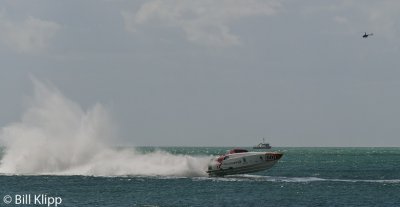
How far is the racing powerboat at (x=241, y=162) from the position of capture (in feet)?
289

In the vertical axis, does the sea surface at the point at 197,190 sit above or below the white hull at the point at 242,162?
below

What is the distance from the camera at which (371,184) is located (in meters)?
84.3

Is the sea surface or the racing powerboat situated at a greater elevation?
the racing powerboat

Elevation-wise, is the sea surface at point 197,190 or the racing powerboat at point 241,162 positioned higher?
the racing powerboat at point 241,162

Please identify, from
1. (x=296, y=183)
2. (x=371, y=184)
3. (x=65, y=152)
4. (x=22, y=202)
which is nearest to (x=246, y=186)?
(x=296, y=183)

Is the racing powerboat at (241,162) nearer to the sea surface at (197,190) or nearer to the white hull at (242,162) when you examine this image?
the white hull at (242,162)

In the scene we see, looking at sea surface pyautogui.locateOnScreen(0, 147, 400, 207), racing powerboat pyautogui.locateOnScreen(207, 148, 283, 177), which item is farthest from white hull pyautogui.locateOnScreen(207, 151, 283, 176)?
sea surface pyautogui.locateOnScreen(0, 147, 400, 207)

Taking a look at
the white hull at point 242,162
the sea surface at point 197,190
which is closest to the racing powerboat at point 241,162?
the white hull at point 242,162

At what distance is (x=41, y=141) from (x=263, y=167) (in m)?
34.6

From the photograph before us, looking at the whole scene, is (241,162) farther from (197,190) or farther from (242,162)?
(197,190)

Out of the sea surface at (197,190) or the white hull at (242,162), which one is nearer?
the sea surface at (197,190)

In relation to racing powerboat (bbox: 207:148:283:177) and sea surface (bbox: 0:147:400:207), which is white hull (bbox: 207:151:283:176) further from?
sea surface (bbox: 0:147:400:207)

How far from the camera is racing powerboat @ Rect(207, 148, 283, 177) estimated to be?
88.0 meters

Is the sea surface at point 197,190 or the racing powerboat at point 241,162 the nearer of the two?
the sea surface at point 197,190
